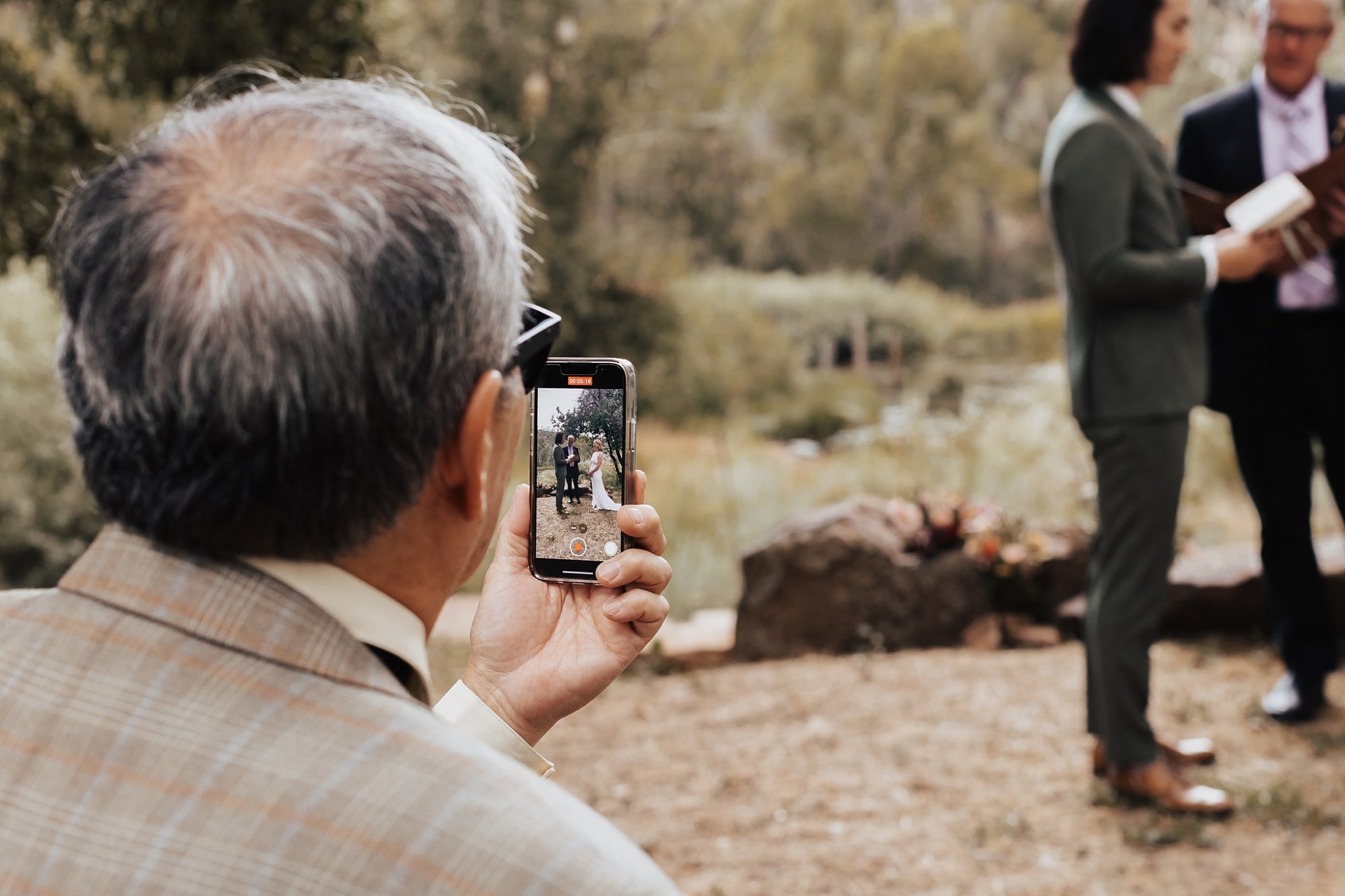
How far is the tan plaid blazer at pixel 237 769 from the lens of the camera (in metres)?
0.68

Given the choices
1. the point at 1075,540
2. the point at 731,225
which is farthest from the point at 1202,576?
the point at 731,225

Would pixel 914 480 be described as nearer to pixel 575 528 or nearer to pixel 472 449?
pixel 575 528

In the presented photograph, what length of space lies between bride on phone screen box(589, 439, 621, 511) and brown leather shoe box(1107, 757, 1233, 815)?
2.38m

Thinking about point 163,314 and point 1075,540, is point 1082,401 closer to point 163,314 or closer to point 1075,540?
point 1075,540

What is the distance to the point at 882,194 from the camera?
1950cm

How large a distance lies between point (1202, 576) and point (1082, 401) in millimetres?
2100

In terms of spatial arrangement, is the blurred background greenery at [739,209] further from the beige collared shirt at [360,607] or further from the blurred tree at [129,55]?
the beige collared shirt at [360,607]

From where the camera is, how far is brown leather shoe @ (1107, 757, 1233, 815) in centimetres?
316

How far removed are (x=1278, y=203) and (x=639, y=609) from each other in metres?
2.55

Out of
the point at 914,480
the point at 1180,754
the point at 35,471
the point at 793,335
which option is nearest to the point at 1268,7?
the point at 1180,754

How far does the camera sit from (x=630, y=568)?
1.30m

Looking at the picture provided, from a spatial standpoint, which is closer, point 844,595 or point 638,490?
point 638,490

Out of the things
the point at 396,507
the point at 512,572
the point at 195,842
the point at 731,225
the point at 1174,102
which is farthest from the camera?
the point at 731,225

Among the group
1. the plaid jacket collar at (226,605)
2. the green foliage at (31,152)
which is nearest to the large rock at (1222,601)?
the green foliage at (31,152)
